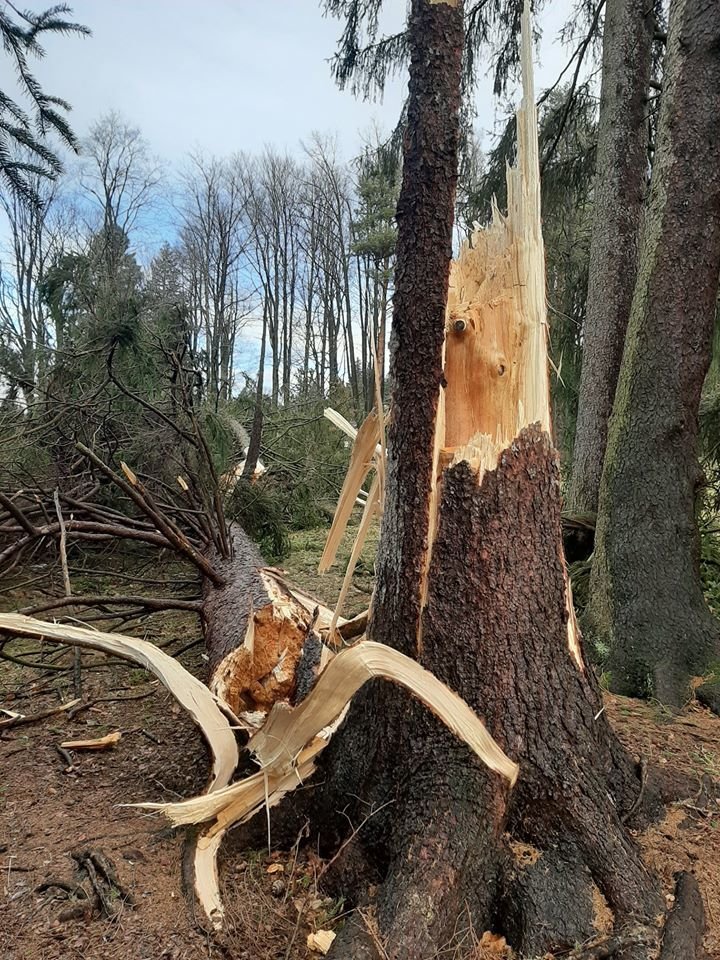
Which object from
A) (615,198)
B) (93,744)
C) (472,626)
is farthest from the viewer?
(615,198)

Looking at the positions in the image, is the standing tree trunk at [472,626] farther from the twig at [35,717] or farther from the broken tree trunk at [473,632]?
the twig at [35,717]

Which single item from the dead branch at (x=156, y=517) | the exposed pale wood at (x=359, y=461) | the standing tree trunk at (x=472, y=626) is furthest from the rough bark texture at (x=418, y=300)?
the dead branch at (x=156, y=517)

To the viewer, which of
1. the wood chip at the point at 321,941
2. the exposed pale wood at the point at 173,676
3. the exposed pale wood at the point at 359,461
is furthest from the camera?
the exposed pale wood at the point at 359,461

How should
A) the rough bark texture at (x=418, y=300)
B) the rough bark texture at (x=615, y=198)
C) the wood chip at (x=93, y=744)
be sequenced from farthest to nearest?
the rough bark texture at (x=615, y=198), the wood chip at (x=93, y=744), the rough bark texture at (x=418, y=300)

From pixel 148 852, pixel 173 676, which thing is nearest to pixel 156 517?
pixel 173 676

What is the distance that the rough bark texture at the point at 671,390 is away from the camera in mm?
3338

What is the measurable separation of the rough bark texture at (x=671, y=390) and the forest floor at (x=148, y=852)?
1.43 ft

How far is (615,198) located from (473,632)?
396cm

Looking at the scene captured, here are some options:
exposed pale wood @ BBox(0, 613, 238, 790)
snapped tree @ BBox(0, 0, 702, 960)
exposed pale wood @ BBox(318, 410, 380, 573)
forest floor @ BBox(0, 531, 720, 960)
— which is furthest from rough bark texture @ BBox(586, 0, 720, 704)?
exposed pale wood @ BBox(0, 613, 238, 790)

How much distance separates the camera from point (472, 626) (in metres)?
1.93

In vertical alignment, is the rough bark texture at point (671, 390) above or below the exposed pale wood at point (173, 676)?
above

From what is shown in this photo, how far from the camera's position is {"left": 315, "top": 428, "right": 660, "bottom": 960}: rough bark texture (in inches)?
66.3

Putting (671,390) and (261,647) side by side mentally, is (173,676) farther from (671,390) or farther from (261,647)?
(671,390)

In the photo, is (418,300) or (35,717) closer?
(418,300)
